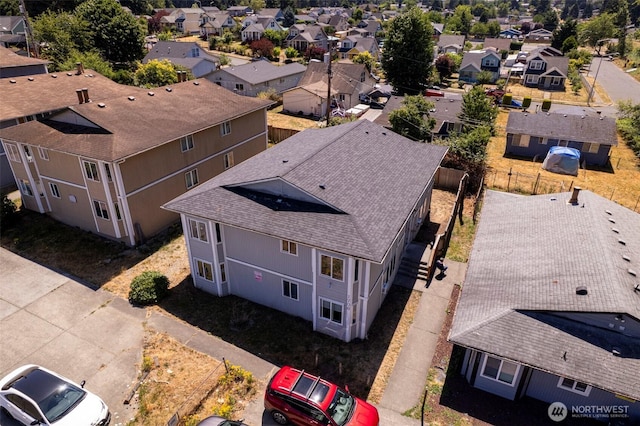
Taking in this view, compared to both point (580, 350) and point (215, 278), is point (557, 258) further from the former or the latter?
point (215, 278)

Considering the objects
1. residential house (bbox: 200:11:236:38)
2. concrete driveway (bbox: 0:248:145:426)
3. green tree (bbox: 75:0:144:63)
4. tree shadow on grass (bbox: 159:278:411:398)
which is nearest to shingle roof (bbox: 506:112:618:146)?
tree shadow on grass (bbox: 159:278:411:398)

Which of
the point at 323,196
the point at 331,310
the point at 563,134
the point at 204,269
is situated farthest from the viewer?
the point at 563,134

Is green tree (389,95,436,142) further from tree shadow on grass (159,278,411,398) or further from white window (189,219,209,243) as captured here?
white window (189,219,209,243)

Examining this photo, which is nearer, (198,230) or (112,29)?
(198,230)

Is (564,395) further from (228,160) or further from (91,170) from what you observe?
(228,160)

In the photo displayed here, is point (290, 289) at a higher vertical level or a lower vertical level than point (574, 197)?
lower

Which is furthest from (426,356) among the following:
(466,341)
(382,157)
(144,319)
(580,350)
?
(144,319)

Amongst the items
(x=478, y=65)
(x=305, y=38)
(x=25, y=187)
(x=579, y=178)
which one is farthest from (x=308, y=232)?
(x=305, y=38)
